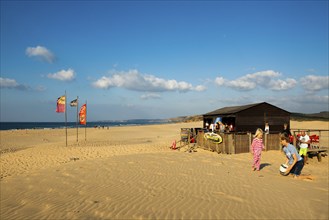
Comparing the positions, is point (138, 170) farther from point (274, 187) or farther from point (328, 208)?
point (328, 208)

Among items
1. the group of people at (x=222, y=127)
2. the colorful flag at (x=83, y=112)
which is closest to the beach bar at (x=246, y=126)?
the group of people at (x=222, y=127)

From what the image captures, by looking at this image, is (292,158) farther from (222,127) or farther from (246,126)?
(222,127)

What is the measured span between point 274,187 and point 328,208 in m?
2.03

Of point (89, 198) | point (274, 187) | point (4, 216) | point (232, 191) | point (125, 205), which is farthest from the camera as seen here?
point (274, 187)

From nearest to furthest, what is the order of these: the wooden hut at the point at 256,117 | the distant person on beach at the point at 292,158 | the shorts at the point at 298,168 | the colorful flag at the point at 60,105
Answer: the distant person on beach at the point at 292,158, the shorts at the point at 298,168, the wooden hut at the point at 256,117, the colorful flag at the point at 60,105

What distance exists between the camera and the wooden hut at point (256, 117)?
20.9 meters

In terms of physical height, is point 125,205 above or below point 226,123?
below

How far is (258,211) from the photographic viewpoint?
6000mm

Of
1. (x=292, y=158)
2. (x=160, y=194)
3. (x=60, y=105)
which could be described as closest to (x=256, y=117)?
(x=292, y=158)

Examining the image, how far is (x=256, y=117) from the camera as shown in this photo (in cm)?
2142

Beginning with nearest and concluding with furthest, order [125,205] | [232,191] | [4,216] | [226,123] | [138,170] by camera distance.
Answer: [4,216] → [125,205] → [232,191] → [138,170] → [226,123]

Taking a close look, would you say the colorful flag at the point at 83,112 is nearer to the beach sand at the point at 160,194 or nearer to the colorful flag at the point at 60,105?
the colorful flag at the point at 60,105

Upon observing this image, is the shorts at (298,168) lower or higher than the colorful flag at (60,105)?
lower

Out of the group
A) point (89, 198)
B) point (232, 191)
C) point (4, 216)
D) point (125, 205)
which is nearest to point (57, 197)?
point (89, 198)
